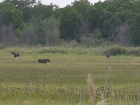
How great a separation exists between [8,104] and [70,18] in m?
51.4

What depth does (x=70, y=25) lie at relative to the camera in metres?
60.0

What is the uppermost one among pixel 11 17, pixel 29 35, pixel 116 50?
pixel 11 17

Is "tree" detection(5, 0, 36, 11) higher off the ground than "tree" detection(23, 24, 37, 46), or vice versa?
"tree" detection(5, 0, 36, 11)

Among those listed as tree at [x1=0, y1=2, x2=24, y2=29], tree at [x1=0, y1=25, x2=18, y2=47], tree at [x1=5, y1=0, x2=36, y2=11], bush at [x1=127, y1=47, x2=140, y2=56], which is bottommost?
bush at [x1=127, y1=47, x2=140, y2=56]

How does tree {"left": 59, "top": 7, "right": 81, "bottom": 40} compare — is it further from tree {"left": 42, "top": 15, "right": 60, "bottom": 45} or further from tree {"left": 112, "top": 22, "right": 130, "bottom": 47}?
tree {"left": 112, "top": 22, "right": 130, "bottom": 47}

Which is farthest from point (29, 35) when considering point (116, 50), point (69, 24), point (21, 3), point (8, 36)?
point (116, 50)

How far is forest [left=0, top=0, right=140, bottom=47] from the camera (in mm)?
52906

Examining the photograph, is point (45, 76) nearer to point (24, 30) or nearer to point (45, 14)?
point (24, 30)

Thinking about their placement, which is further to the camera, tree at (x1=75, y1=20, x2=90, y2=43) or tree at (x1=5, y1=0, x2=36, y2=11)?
tree at (x1=5, y1=0, x2=36, y2=11)

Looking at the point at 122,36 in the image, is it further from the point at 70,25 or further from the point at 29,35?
the point at 29,35

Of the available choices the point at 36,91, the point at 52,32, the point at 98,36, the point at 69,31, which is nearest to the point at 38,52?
the point at 52,32

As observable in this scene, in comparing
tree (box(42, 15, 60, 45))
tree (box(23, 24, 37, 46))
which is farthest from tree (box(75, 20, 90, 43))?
tree (box(23, 24, 37, 46))

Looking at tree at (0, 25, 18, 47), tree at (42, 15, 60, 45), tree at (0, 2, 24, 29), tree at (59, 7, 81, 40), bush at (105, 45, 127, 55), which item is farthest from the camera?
tree at (59, 7, 81, 40)

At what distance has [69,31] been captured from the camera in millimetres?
60531
